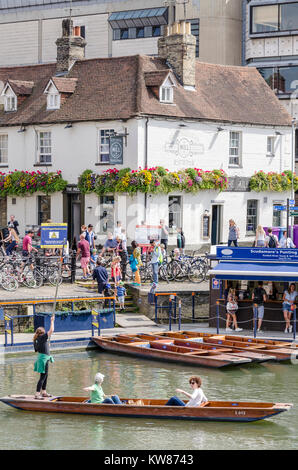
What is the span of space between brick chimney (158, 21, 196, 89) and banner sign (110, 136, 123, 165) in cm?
556

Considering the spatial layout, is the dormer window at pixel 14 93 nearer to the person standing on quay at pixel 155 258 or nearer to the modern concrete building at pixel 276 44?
the person standing on quay at pixel 155 258

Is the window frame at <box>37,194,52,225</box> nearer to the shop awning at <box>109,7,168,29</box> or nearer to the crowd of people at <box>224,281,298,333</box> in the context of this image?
the crowd of people at <box>224,281,298,333</box>

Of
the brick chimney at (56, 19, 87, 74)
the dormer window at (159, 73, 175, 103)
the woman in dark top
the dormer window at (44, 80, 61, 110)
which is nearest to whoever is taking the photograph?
the woman in dark top

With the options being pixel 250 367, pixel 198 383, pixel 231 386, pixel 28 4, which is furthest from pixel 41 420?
pixel 28 4

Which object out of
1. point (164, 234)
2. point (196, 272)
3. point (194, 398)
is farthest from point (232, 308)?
point (194, 398)

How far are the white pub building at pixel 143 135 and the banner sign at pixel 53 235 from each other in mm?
6819

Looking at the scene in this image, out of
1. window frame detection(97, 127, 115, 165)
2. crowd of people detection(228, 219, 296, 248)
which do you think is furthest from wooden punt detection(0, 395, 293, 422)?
window frame detection(97, 127, 115, 165)

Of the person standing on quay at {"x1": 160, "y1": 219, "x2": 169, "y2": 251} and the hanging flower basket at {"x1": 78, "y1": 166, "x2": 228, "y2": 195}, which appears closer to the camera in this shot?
the person standing on quay at {"x1": 160, "y1": 219, "x2": 169, "y2": 251}

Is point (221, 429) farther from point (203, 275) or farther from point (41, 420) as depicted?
point (203, 275)

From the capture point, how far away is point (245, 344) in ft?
98.2

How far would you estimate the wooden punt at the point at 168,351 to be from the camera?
91.6 feet

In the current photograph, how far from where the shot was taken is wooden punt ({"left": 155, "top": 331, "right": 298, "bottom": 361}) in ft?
94.1

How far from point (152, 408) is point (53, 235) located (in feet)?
49.6

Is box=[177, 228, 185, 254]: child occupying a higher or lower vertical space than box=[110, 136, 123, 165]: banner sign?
lower
